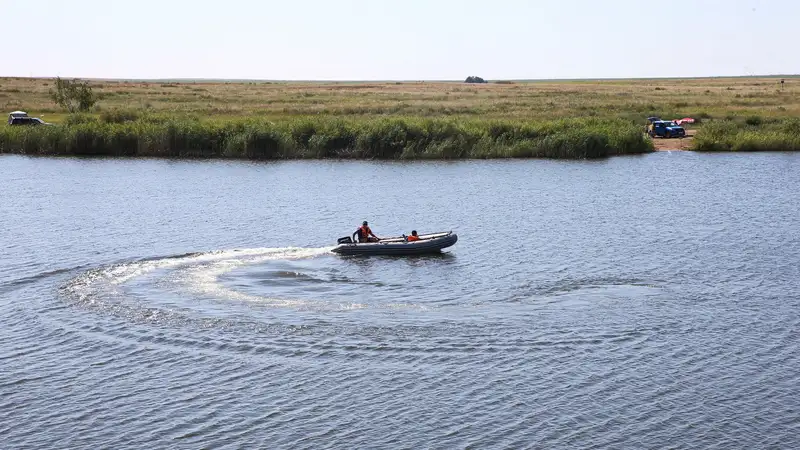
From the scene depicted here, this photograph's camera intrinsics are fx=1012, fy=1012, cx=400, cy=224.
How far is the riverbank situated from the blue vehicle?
5.78 metres

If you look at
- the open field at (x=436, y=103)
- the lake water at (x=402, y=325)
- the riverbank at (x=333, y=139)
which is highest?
the open field at (x=436, y=103)

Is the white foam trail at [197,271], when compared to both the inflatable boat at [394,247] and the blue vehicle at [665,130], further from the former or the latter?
the blue vehicle at [665,130]

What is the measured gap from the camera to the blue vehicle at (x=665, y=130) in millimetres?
87562

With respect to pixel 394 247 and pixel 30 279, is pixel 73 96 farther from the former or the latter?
pixel 394 247

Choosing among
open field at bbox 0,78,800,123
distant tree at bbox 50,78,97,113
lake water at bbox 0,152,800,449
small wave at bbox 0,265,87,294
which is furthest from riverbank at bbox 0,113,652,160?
small wave at bbox 0,265,87,294

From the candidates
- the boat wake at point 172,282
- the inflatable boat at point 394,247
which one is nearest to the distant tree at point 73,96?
the boat wake at point 172,282

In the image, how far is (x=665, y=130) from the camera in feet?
288

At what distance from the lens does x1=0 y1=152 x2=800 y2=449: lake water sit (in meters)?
24.9

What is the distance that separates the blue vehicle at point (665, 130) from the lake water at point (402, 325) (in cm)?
2957

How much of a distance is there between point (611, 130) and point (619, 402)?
5699cm

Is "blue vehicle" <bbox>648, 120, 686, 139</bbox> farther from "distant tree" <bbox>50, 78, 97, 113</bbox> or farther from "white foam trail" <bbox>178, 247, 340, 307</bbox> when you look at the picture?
"distant tree" <bbox>50, 78, 97, 113</bbox>

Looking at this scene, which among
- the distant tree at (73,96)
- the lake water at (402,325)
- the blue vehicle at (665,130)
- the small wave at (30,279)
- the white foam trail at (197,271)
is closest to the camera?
the lake water at (402,325)

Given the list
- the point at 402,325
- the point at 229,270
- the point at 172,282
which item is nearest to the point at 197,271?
the point at 229,270

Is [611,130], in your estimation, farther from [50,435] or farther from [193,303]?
[50,435]
